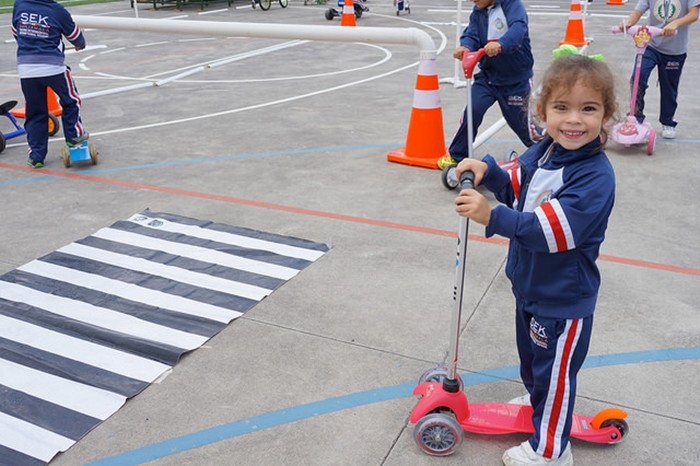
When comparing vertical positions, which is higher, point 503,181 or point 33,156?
point 503,181

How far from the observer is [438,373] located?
3.31m

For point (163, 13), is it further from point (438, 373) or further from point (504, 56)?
point (438, 373)

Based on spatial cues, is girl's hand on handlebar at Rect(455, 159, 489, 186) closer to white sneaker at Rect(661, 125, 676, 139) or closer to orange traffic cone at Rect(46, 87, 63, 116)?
white sneaker at Rect(661, 125, 676, 139)

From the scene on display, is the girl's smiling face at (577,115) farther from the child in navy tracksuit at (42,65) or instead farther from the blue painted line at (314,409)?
the child in navy tracksuit at (42,65)

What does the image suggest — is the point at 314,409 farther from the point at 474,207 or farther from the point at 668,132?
the point at 668,132

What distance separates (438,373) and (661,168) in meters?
4.46

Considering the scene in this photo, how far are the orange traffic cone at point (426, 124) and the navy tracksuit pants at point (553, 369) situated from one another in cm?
411

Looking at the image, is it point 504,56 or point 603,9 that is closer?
point 504,56

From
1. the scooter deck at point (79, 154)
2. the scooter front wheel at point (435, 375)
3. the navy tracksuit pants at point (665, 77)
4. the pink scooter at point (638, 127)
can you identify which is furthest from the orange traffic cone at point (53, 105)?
the scooter front wheel at point (435, 375)

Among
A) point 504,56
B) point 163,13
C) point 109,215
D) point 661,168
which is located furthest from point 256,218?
point 163,13

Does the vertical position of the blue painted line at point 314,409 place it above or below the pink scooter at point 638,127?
below

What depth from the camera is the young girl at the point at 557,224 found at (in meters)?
2.38

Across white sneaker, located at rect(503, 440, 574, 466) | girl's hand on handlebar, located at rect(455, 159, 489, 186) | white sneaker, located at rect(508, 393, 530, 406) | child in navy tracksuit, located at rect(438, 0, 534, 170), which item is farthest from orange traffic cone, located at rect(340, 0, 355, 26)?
white sneaker, located at rect(503, 440, 574, 466)

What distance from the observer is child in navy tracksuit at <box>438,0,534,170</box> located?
5555mm
